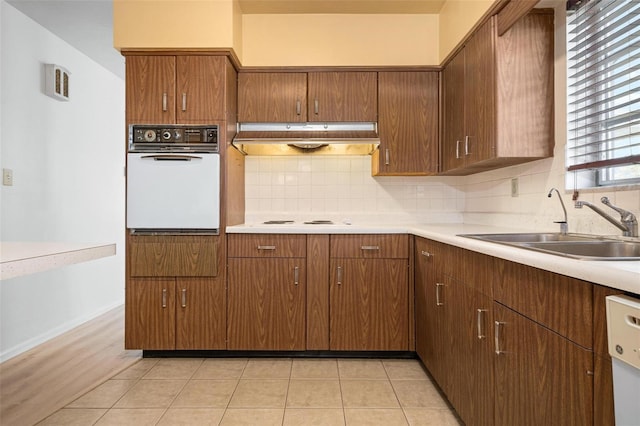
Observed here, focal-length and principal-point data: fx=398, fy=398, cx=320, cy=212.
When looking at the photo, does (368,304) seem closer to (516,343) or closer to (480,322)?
(480,322)

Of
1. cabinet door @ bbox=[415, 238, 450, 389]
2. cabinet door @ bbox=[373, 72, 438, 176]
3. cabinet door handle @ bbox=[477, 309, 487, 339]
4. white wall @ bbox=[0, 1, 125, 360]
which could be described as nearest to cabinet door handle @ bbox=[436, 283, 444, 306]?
cabinet door @ bbox=[415, 238, 450, 389]

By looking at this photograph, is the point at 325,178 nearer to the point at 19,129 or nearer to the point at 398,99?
the point at 398,99

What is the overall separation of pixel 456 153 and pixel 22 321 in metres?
3.31

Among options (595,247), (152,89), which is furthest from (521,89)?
(152,89)

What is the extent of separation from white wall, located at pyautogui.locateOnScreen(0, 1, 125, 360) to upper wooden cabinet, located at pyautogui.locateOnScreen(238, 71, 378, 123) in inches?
63.2

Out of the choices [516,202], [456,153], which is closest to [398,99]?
[456,153]

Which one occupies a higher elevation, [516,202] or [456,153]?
[456,153]

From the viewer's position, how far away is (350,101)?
2969mm

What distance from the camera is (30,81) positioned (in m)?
3.02

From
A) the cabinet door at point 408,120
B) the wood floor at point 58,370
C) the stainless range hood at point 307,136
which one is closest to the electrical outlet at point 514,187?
the cabinet door at point 408,120

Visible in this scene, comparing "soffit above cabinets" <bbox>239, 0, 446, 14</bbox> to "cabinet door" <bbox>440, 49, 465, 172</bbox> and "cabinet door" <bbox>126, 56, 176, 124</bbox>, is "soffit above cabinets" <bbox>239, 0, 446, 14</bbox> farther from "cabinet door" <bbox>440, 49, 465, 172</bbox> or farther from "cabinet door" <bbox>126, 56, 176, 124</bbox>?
"cabinet door" <bbox>126, 56, 176, 124</bbox>

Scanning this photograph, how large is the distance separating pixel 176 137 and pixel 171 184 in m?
0.32

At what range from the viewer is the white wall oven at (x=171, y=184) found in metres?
2.67

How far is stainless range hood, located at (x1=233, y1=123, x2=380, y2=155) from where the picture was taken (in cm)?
287
